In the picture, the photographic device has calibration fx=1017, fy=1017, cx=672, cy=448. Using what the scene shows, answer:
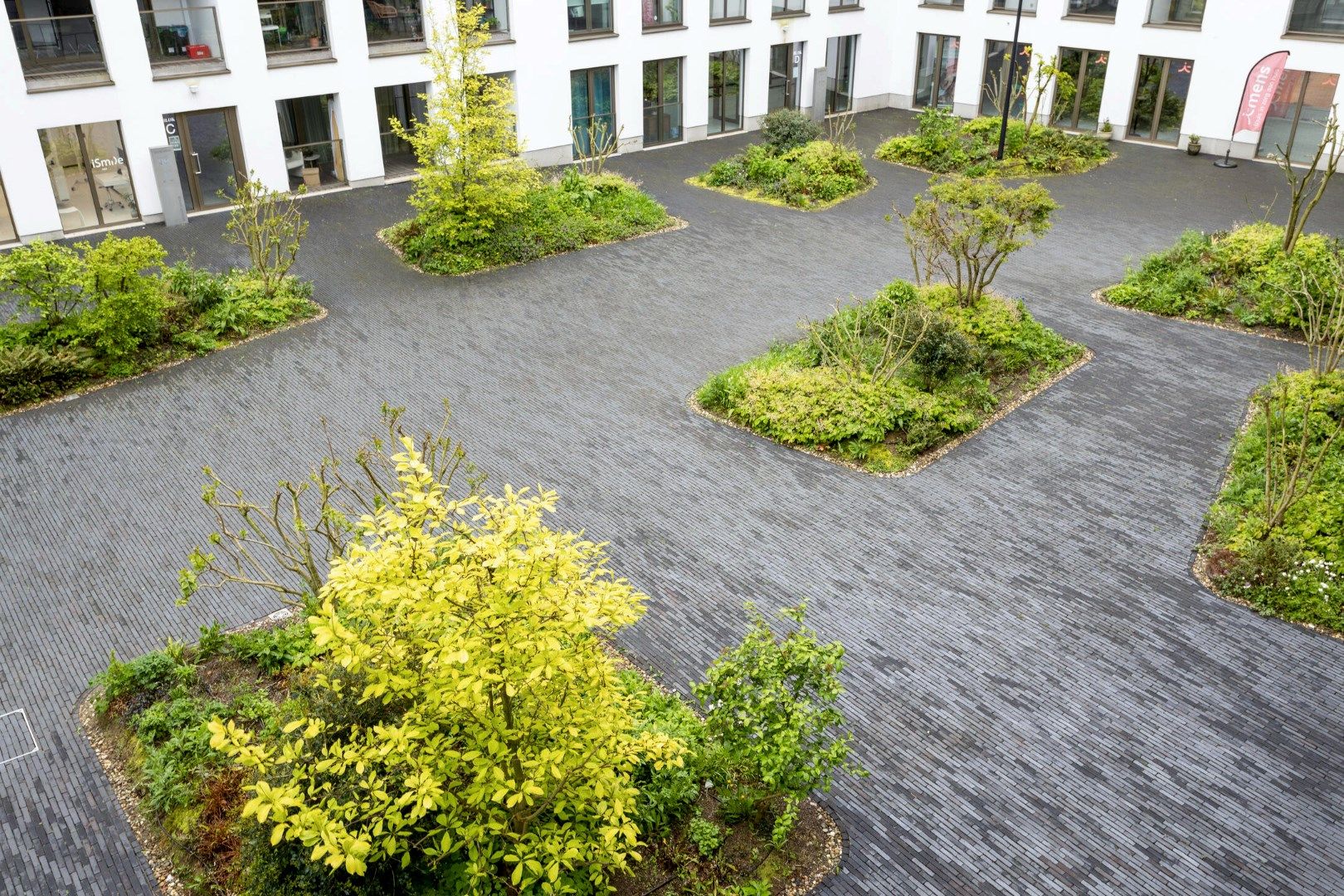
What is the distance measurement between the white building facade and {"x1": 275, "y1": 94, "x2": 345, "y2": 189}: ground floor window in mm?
42

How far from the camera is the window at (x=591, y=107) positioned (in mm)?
23922

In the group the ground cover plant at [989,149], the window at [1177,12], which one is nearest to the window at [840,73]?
the ground cover plant at [989,149]

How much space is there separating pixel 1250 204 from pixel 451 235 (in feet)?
51.7

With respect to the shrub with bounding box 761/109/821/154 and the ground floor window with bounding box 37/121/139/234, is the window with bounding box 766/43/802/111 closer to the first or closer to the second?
the shrub with bounding box 761/109/821/154

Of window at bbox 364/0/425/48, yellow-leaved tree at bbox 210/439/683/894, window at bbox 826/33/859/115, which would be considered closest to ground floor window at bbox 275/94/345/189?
window at bbox 364/0/425/48

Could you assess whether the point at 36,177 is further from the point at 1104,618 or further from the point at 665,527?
the point at 1104,618

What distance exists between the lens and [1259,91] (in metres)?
22.8

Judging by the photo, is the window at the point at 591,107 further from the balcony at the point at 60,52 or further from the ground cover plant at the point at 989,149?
the balcony at the point at 60,52

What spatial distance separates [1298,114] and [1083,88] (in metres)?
5.00

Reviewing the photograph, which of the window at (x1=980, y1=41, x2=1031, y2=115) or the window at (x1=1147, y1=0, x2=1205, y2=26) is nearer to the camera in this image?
the window at (x1=1147, y1=0, x2=1205, y2=26)

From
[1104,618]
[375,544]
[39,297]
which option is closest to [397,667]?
[375,544]

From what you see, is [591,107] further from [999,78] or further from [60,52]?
[999,78]

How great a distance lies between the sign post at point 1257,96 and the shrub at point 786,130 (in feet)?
31.5

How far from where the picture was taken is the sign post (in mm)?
22422
